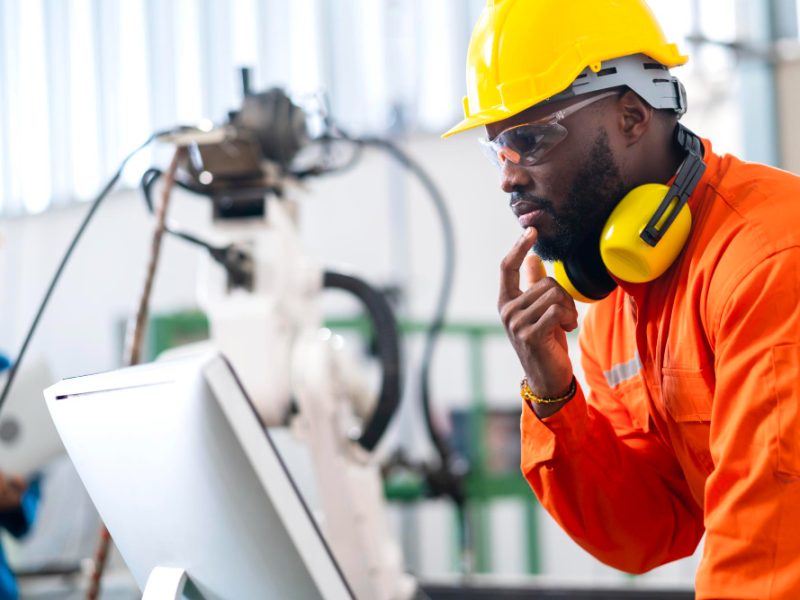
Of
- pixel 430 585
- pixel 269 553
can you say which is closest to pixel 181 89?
pixel 430 585

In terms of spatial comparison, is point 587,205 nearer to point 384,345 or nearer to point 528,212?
point 528,212

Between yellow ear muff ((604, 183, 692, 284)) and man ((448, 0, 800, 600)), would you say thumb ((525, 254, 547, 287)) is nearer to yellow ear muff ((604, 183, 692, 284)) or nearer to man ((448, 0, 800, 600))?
man ((448, 0, 800, 600))

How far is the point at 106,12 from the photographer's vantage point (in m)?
4.26

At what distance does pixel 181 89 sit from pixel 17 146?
888 mm

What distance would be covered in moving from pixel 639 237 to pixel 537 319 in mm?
177

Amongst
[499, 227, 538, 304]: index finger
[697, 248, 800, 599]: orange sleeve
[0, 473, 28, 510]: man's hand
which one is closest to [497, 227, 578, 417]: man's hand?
[499, 227, 538, 304]: index finger

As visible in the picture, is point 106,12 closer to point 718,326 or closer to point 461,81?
point 461,81

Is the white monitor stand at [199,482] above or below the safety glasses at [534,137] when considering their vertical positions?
below

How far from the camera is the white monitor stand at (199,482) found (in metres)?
0.82

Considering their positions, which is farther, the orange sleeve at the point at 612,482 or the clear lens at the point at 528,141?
the orange sleeve at the point at 612,482

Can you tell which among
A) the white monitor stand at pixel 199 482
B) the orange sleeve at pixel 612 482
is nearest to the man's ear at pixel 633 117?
the orange sleeve at pixel 612 482

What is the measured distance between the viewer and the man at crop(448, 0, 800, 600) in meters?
0.98

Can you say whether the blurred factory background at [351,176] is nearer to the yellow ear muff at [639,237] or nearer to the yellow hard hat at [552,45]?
the yellow hard hat at [552,45]

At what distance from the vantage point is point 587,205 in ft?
4.18
